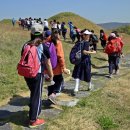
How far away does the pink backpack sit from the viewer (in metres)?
5.66

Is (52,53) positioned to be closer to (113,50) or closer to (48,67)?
(48,67)

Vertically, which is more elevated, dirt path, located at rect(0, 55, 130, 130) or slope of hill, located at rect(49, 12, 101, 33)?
slope of hill, located at rect(49, 12, 101, 33)

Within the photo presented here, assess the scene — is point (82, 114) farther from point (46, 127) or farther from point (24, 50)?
point (24, 50)

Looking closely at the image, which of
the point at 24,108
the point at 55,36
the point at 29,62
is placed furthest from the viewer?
the point at 24,108

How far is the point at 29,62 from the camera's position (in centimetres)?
565

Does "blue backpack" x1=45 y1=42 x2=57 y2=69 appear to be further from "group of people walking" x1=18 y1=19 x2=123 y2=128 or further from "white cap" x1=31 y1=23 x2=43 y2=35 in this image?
"white cap" x1=31 y1=23 x2=43 y2=35

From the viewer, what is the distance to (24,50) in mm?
A: 5730

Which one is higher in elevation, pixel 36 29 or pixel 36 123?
pixel 36 29

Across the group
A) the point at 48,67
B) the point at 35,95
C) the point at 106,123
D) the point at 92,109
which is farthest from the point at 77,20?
the point at 35,95

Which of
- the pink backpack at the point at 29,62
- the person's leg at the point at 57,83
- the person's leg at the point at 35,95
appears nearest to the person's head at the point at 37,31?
the pink backpack at the point at 29,62

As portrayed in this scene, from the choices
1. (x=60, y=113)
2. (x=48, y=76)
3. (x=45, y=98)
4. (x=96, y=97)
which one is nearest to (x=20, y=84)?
(x=45, y=98)

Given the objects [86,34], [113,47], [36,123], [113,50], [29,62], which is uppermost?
[86,34]

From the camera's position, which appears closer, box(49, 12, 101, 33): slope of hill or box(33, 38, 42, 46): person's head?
box(33, 38, 42, 46): person's head

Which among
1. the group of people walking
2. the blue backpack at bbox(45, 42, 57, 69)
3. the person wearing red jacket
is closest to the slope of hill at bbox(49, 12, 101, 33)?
the person wearing red jacket
